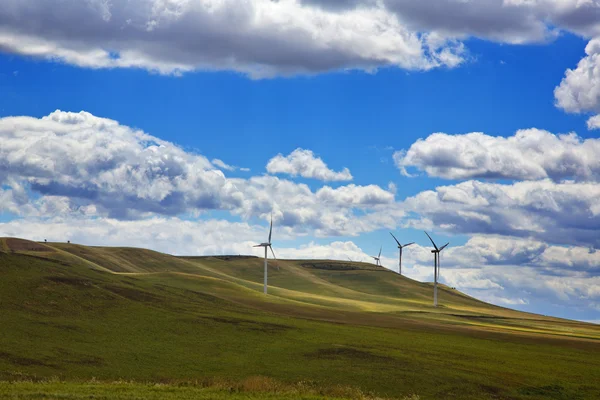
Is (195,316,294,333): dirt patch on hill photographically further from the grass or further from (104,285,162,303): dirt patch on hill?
the grass

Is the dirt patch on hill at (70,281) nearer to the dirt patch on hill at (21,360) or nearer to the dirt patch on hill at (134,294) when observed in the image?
the dirt patch on hill at (134,294)

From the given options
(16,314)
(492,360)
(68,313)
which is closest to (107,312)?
(68,313)

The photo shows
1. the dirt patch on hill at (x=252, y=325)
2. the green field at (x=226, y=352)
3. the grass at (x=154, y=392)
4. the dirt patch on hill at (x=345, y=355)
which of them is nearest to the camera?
the grass at (x=154, y=392)

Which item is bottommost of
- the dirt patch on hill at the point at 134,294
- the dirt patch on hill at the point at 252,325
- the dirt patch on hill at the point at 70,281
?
the dirt patch on hill at the point at 252,325

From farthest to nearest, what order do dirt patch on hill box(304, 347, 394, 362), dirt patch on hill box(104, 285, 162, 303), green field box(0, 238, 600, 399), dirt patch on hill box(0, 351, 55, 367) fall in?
dirt patch on hill box(104, 285, 162, 303) < dirt patch on hill box(304, 347, 394, 362) < dirt patch on hill box(0, 351, 55, 367) < green field box(0, 238, 600, 399)

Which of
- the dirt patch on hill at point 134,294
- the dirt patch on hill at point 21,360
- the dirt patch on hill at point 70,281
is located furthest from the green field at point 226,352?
the dirt patch on hill at point 70,281

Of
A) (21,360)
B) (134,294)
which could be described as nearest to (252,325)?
(134,294)

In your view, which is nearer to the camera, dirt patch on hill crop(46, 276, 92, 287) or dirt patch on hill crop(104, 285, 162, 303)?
dirt patch on hill crop(46, 276, 92, 287)

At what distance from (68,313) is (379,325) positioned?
44.5m

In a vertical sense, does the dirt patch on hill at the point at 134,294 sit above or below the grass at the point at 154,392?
above

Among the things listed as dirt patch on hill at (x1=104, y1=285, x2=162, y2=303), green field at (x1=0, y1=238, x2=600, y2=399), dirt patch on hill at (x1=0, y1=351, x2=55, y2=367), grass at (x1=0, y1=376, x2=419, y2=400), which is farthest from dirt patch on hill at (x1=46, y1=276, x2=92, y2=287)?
grass at (x1=0, y1=376, x2=419, y2=400)

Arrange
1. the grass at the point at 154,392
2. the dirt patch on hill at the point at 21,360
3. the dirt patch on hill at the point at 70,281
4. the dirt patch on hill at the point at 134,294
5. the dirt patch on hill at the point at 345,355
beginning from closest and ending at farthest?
the grass at the point at 154,392 < the dirt patch on hill at the point at 21,360 < the dirt patch on hill at the point at 345,355 < the dirt patch on hill at the point at 70,281 < the dirt patch on hill at the point at 134,294

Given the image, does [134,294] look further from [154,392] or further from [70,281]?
[154,392]

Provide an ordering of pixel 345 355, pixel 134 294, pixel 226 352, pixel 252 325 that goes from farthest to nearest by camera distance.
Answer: pixel 134 294 < pixel 252 325 < pixel 226 352 < pixel 345 355
